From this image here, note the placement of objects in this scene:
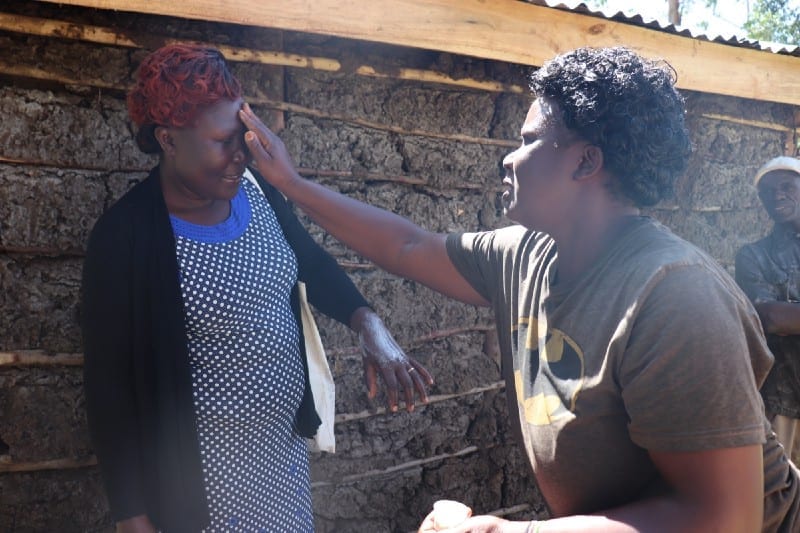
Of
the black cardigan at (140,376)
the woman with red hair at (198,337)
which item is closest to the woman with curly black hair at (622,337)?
the woman with red hair at (198,337)

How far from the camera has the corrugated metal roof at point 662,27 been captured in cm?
373

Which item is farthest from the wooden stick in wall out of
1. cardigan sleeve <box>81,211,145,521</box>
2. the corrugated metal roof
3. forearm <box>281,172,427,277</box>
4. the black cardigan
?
cardigan sleeve <box>81,211,145,521</box>

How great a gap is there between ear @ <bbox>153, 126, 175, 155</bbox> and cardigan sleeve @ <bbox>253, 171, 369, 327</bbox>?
0.36 m

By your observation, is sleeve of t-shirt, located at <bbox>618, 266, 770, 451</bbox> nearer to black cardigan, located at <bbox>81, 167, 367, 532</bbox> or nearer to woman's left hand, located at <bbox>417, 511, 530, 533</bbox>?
woman's left hand, located at <bbox>417, 511, 530, 533</bbox>

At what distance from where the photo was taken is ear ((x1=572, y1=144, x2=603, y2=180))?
5.90 ft

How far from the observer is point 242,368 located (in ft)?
7.14

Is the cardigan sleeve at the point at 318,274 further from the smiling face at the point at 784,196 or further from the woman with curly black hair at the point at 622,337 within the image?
the smiling face at the point at 784,196

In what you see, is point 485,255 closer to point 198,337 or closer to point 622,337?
point 622,337

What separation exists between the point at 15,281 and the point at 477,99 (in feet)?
7.86

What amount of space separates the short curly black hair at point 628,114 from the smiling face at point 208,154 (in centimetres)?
97

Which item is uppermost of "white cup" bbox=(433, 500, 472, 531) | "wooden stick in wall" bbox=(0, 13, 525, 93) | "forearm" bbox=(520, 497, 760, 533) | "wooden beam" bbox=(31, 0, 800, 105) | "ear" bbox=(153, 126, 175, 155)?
"wooden beam" bbox=(31, 0, 800, 105)

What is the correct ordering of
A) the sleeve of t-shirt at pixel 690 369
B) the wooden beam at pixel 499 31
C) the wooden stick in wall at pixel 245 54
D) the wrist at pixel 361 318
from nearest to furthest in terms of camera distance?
the sleeve of t-shirt at pixel 690 369 < the wrist at pixel 361 318 < the wooden stick in wall at pixel 245 54 < the wooden beam at pixel 499 31

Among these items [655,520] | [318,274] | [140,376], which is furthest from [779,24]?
[140,376]

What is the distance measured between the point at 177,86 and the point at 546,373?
133 centimetres
